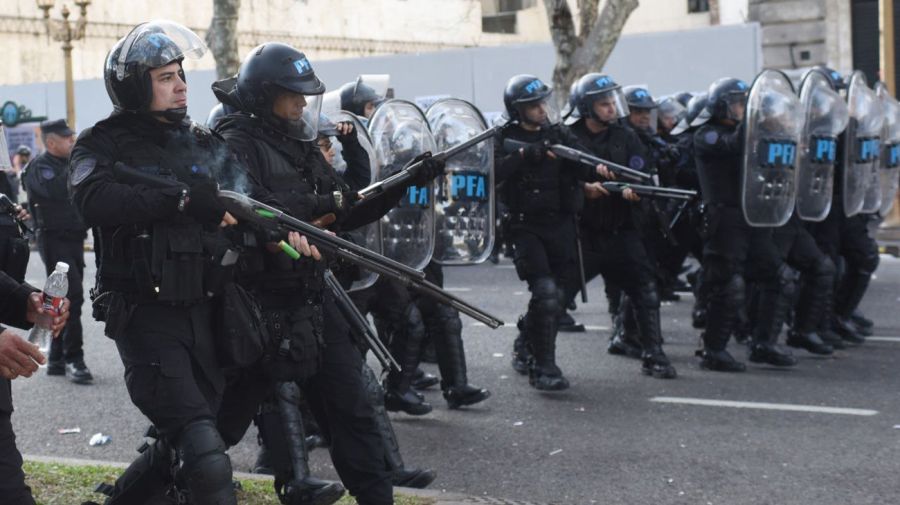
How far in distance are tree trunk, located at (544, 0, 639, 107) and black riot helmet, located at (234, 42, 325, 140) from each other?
13.3 m

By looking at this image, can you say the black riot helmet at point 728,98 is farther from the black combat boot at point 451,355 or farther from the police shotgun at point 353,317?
the police shotgun at point 353,317

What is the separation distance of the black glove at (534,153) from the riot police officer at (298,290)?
2.88 metres

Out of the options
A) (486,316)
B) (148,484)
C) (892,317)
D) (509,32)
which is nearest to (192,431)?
(148,484)

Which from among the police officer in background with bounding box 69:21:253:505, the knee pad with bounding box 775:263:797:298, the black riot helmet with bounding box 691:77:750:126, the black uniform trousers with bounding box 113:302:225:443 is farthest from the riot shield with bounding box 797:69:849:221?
the black uniform trousers with bounding box 113:302:225:443

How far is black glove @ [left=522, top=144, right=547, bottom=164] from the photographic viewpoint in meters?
7.76

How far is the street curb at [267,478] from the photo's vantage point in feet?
16.7

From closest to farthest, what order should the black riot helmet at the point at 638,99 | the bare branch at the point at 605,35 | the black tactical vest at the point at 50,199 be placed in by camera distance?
the black tactical vest at the point at 50,199 < the black riot helmet at the point at 638,99 < the bare branch at the point at 605,35

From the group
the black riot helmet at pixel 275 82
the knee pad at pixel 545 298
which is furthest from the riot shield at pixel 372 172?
the black riot helmet at pixel 275 82

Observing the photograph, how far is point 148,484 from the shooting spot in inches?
172

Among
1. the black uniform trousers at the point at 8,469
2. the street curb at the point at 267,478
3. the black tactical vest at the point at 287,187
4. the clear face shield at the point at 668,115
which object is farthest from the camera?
the clear face shield at the point at 668,115

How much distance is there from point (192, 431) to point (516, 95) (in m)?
4.19

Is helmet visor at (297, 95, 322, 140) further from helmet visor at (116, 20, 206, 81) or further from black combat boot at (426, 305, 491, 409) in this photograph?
black combat boot at (426, 305, 491, 409)

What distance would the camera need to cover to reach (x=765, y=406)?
24.1 ft

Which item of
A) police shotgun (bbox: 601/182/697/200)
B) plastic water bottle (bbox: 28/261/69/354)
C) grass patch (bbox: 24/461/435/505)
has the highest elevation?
police shotgun (bbox: 601/182/697/200)
